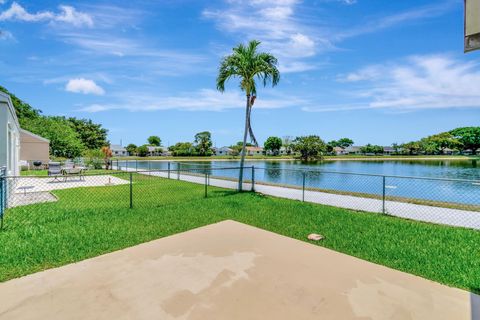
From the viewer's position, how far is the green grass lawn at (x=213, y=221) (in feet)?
11.8

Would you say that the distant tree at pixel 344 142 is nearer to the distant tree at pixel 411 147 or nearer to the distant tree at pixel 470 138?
the distant tree at pixel 411 147

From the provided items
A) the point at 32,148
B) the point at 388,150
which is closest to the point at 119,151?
the point at 32,148

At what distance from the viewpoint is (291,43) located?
38.2 ft

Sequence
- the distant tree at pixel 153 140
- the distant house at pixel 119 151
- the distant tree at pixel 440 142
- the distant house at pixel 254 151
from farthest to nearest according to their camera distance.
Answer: the distant tree at pixel 153 140 < the distant house at pixel 254 151 < the distant tree at pixel 440 142 < the distant house at pixel 119 151

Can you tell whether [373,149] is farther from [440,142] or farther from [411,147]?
[440,142]

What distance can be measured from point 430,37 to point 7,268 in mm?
16656

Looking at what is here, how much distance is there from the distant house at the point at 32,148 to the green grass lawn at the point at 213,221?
762 inches

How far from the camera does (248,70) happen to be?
978 cm

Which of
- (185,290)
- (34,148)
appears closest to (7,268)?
(185,290)

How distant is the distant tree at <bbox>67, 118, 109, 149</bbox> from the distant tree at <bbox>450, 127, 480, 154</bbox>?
112m

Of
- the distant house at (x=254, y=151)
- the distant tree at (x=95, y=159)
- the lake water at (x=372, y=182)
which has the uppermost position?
the distant house at (x=254, y=151)

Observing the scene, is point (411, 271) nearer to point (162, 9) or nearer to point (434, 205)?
point (434, 205)

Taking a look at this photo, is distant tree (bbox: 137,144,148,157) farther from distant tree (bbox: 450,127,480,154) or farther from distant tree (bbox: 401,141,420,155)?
distant tree (bbox: 450,127,480,154)

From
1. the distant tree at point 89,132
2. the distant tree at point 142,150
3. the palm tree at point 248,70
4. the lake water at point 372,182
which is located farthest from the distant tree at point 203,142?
the palm tree at point 248,70
